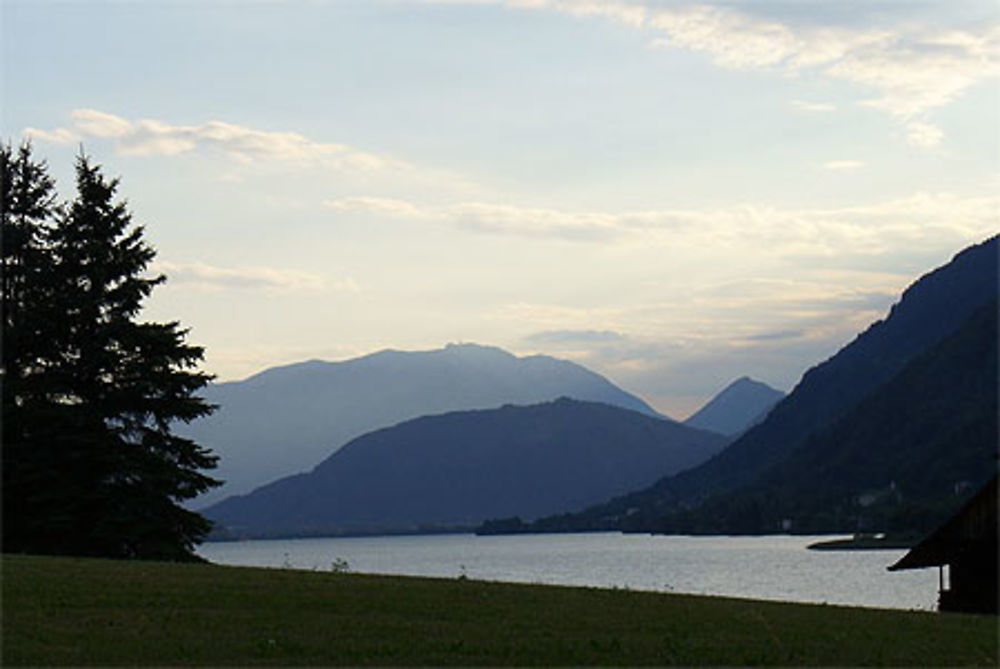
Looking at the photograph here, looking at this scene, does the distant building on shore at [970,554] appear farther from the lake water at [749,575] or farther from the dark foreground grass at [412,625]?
the lake water at [749,575]

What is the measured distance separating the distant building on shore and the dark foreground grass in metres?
6.43

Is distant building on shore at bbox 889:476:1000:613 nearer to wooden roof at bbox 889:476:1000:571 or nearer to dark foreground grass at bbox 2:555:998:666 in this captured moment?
wooden roof at bbox 889:476:1000:571

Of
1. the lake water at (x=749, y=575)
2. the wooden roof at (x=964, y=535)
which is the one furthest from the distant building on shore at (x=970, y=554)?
the lake water at (x=749, y=575)

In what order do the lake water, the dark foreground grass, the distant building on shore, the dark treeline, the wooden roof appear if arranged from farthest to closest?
A: the lake water < the dark treeline < the distant building on shore < the wooden roof < the dark foreground grass

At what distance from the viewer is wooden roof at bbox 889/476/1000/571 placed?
42.7 meters

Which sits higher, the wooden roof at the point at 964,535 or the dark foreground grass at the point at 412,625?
the wooden roof at the point at 964,535

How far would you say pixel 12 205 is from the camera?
59.8 metres

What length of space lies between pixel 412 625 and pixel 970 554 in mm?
22033

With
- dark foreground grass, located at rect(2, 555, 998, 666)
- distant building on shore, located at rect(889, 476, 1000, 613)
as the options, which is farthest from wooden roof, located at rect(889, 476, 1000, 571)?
dark foreground grass, located at rect(2, 555, 998, 666)

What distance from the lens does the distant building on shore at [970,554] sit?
42.9 metres

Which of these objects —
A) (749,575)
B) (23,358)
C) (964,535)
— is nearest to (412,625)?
(964,535)

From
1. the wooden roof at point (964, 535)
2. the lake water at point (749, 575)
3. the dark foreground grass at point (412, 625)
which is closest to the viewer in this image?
the dark foreground grass at point (412, 625)

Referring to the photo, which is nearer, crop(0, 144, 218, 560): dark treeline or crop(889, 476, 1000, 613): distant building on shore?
crop(889, 476, 1000, 613): distant building on shore

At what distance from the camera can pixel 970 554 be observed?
144 ft
